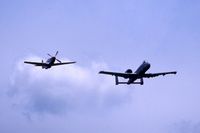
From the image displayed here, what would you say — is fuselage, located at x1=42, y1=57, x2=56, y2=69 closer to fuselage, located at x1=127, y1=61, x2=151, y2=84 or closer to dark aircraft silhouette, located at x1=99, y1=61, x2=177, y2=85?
dark aircraft silhouette, located at x1=99, y1=61, x2=177, y2=85

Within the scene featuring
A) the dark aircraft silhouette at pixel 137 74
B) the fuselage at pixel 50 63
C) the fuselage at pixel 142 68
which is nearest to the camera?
the fuselage at pixel 142 68

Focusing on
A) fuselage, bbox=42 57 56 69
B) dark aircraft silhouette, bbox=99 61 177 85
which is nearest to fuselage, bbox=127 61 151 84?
dark aircraft silhouette, bbox=99 61 177 85

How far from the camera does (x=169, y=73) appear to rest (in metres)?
92.7

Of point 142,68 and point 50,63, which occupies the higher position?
point 50,63

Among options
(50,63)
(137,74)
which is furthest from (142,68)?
(50,63)

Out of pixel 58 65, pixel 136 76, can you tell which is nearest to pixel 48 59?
pixel 58 65

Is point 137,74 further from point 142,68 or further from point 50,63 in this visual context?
point 50,63

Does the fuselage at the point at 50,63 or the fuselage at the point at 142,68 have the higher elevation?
the fuselage at the point at 50,63

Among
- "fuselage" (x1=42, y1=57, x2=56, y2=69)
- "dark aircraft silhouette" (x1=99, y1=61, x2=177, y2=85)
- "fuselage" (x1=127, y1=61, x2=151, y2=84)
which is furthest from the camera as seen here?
"fuselage" (x1=42, y1=57, x2=56, y2=69)

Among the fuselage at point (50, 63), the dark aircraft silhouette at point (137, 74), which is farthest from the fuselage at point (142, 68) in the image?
the fuselage at point (50, 63)

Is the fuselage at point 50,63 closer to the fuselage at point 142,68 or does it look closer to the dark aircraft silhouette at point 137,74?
the dark aircraft silhouette at point 137,74

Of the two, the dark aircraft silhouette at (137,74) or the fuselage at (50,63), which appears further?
the fuselage at (50,63)

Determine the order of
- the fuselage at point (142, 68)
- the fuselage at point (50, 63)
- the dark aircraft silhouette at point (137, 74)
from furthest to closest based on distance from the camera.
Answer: the fuselage at point (50, 63) < the dark aircraft silhouette at point (137, 74) < the fuselage at point (142, 68)

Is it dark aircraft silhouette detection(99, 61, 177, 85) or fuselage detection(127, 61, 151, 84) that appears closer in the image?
fuselage detection(127, 61, 151, 84)
